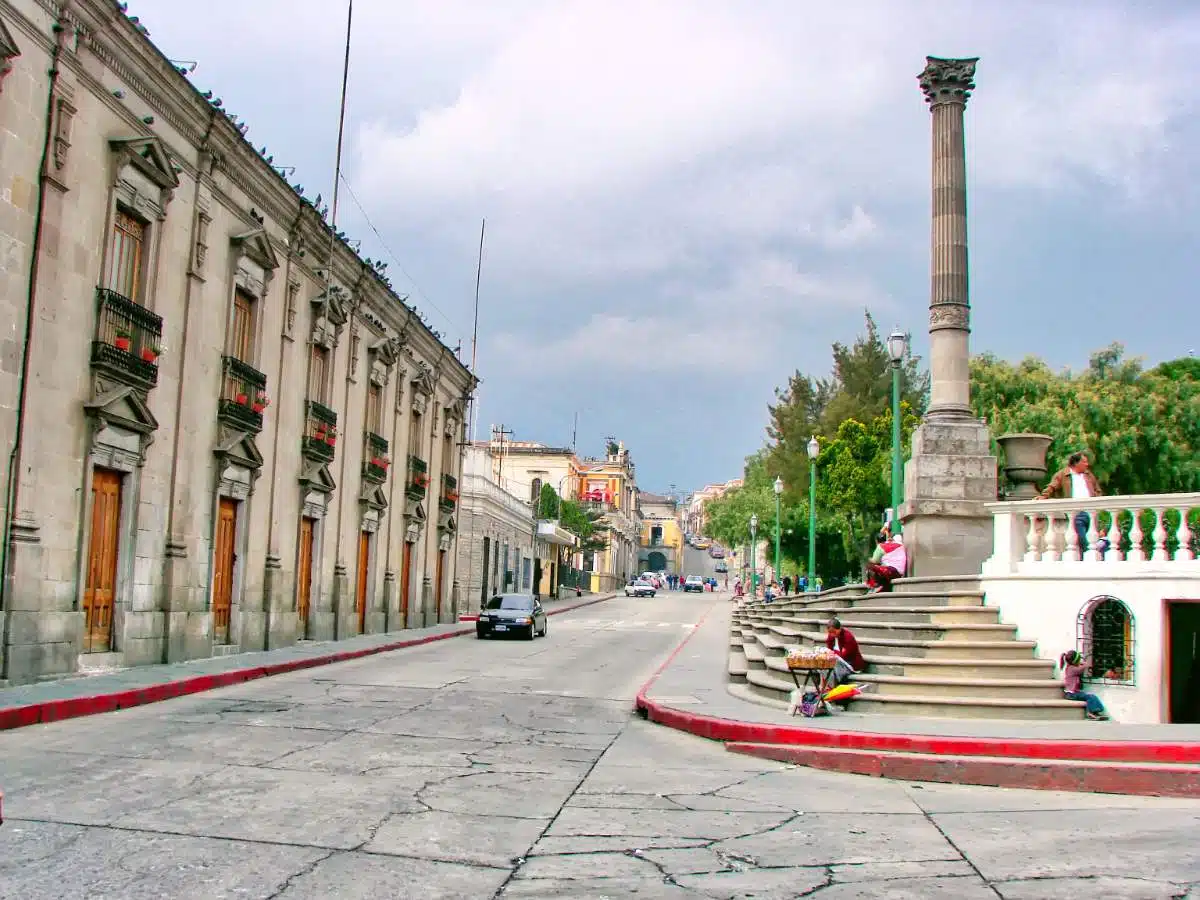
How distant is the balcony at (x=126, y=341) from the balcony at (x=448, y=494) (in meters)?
20.3

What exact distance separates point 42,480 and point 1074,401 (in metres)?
32.9

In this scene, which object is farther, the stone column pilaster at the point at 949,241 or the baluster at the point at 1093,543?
the stone column pilaster at the point at 949,241

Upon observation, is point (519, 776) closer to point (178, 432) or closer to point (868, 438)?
point (178, 432)

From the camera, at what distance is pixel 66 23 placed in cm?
1505

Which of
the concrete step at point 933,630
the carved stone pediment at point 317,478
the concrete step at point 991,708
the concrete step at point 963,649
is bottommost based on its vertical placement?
the concrete step at point 991,708

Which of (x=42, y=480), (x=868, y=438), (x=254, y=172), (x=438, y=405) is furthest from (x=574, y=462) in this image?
(x=42, y=480)

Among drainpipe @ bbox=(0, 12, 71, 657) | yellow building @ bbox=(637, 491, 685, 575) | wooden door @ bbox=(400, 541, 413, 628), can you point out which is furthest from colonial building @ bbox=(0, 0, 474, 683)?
yellow building @ bbox=(637, 491, 685, 575)

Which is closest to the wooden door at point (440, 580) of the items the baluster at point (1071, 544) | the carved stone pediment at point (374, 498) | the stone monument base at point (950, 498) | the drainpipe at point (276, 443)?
the carved stone pediment at point (374, 498)

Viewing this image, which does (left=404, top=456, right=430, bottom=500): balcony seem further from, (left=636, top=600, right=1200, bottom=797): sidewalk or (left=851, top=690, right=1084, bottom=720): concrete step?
(left=851, top=690, right=1084, bottom=720): concrete step

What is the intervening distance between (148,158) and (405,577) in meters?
19.1

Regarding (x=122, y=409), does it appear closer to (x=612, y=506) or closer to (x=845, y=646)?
(x=845, y=646)

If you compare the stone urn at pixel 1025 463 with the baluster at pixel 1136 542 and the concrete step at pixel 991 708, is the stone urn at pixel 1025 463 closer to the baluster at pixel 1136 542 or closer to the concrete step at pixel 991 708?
the baluster at pixel 1136 542

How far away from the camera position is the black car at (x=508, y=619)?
32281 mm

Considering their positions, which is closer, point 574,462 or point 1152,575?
point 1152,575
